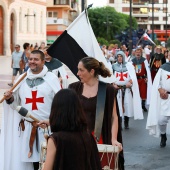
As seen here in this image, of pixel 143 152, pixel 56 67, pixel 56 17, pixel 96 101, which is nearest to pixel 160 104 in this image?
pixel 143 152

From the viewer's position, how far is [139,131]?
45.5 ft

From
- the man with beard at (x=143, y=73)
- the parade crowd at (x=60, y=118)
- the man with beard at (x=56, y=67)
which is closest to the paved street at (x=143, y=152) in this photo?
the man with beard at (x=56, y=67)

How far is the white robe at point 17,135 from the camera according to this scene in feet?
25.8

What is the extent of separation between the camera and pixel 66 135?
455cm

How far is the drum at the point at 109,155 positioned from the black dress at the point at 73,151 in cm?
101

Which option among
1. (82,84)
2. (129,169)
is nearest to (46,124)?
(82,84)

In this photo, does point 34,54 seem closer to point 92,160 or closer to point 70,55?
point 70,55

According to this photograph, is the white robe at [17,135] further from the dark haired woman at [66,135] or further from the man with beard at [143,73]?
the man with beard at [143,73]

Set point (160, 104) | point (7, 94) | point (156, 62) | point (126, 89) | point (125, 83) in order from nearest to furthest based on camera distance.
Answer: point (7, 94), point (160, 104), point (125, 83), point (126, 89), point (156, 62)

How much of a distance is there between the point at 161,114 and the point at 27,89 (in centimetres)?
414

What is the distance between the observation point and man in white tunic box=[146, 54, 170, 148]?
11266 mm

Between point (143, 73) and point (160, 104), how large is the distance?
18.9 feet

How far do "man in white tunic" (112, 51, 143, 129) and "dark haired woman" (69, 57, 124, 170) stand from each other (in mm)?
7505

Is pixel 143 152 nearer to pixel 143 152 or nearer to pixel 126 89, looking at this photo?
pixel 143 152
